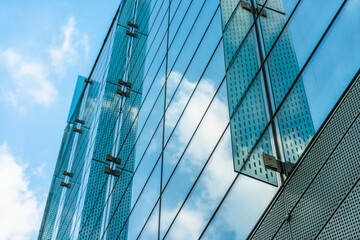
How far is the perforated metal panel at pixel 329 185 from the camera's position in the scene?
20.3 feet

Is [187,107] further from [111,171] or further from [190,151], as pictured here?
[111,171]

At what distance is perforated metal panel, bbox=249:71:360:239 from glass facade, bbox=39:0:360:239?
0.43 meters

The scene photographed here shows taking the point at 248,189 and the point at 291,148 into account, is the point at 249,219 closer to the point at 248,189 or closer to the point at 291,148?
the point at 248,189

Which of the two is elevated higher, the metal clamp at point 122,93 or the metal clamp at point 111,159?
the metal clamp at point 122,93

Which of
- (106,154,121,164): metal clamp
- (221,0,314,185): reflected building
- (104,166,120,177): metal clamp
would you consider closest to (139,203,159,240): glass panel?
(221,0,314,185): reflected building

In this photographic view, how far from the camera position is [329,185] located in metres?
6.68

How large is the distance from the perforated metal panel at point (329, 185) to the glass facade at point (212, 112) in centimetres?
43

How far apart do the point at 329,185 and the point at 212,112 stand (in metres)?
5.18

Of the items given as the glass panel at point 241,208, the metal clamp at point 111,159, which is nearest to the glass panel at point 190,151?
the glass panel at point 241,208

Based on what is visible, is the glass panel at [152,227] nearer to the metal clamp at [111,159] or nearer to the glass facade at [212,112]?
the glass facade at [212,112]

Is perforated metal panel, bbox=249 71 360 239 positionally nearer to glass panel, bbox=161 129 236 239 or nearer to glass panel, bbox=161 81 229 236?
glass panel, bbox=161 129 236 239

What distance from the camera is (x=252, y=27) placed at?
35.2ft

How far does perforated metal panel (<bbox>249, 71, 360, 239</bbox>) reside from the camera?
20.3 ft

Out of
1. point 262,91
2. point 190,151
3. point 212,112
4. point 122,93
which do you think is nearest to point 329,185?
point 262,91
